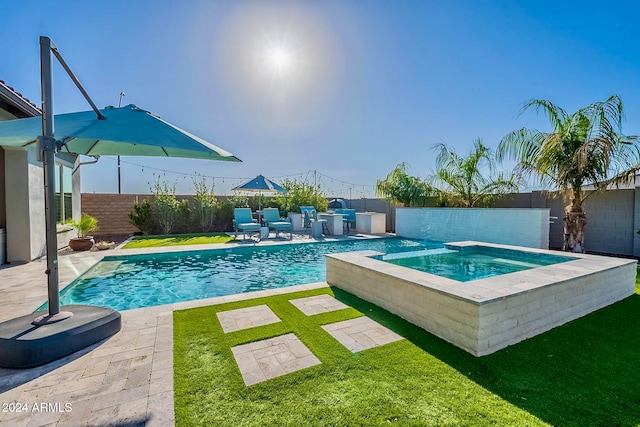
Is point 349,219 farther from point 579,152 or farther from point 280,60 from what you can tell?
point 579,152

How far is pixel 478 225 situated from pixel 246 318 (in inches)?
367

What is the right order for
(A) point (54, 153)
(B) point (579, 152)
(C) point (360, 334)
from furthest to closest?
(B) point (579, 152) → (C) point (360, 334) → (A) point (54, 153)

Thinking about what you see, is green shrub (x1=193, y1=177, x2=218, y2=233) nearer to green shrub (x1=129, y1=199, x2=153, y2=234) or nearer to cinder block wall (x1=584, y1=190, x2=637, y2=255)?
green shrub (x1=129, y1=199, x2=153, y2=234)

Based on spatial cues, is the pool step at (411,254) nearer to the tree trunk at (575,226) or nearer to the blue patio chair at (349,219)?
the tree trunk at (575,226)

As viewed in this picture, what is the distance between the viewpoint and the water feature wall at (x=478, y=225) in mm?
8945

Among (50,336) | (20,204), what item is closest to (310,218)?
(20,204)

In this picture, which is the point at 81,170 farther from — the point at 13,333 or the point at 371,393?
the point at 371,393

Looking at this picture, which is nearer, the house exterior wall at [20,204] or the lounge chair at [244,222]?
the house exterior wall at [20,204]

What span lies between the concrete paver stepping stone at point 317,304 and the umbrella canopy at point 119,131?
223 centimetres

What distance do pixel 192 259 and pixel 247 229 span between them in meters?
3.14

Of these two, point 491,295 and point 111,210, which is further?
point 111,210

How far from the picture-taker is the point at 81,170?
39.9 ft

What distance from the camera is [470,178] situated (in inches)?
454

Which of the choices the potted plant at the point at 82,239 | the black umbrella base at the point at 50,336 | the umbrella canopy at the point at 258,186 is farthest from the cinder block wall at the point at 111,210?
the black umbrella base at the point at 50,336
